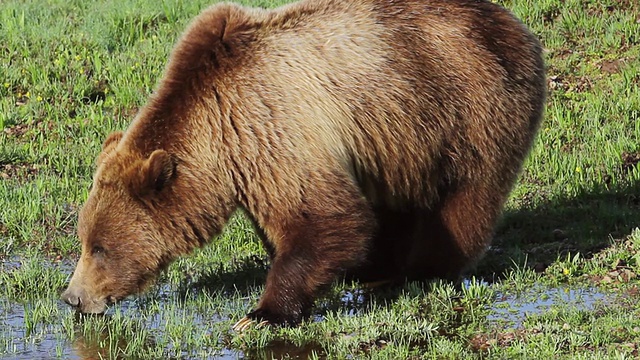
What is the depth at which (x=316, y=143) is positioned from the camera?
584 cm

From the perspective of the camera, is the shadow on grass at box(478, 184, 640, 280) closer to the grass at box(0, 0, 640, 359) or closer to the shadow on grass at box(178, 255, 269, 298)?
the grass at box(0, 0, 640, 359)

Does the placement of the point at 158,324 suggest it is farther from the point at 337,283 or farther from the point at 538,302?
the point at 538,302

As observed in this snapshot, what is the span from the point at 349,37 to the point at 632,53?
15.0ft

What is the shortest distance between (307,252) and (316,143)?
0.58 meters

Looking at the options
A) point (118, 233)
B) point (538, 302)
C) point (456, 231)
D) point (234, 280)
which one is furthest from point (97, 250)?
point (538, 302)

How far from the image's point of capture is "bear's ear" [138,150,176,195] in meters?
5.71

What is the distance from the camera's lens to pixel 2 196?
8.30 m

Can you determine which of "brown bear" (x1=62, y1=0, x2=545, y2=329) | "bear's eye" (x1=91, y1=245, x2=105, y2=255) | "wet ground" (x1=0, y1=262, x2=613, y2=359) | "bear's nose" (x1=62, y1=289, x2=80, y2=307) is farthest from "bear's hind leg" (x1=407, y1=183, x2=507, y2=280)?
"bear's nose" (x1=62, y1=289, x2=80, y2=307)

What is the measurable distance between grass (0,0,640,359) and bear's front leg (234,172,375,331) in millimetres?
141

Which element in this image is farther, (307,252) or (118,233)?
(118,233)

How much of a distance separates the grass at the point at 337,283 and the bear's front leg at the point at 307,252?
141 millimetres

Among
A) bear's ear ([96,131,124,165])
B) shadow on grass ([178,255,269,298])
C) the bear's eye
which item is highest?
bear's ear ([96,131,124,165])

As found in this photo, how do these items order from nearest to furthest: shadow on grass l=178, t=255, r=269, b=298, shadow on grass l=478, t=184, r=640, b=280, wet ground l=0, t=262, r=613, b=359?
wet ground l=0, t=262, r=613, b=359
shadow on grass l=178, t=255, r=269, b=298
shadow on grass l=478, t=184, r=640, b=280

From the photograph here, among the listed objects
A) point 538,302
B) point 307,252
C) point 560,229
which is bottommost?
point 560,229
